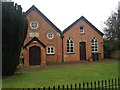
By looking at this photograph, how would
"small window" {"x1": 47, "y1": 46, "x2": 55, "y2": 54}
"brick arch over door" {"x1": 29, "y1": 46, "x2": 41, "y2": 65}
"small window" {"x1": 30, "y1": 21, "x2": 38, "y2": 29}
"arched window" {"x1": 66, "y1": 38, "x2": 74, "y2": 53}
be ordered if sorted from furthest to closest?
"arched window" {"x1": 66, "y1": 38, "x2": 74, "y2": 53} → "small window" {"x1": 47, "y1": 46, "x2": 55, "y2": 54} → "small window" {"x1": 30, "y1": 21, "x2": 38, "y2": 29} → "brick arch over door" {"x1": 29, "y1": 46, "x2": 41, "y2": 65}

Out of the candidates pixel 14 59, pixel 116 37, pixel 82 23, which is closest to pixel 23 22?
pixel 14 59

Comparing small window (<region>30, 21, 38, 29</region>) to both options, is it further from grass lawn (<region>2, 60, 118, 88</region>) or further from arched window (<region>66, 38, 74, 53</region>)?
grass lawn (<region>2, 60, 118, 88</region>)

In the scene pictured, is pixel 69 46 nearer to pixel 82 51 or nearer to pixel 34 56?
pixel 82 51

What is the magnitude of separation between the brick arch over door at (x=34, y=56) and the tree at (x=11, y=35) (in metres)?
9.33

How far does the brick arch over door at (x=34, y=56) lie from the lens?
29.8m

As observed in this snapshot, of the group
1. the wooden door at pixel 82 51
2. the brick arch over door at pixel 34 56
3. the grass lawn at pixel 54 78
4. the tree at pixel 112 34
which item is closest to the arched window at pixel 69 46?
the wooden door at pixel 82 51

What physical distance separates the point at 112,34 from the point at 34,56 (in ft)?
51.1

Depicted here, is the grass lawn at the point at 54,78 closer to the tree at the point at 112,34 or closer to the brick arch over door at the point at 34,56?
the brick arch over door at the point at 34,56

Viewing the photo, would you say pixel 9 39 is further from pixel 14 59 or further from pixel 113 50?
pixel 113 50

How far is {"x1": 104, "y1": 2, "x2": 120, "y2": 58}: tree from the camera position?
128ft

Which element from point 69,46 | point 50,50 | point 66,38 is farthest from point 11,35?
point 69,46

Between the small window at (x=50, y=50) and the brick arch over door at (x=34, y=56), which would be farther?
the small window at (x=50, y=50)

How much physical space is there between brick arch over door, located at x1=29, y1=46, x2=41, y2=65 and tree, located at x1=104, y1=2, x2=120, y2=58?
13.6 meters

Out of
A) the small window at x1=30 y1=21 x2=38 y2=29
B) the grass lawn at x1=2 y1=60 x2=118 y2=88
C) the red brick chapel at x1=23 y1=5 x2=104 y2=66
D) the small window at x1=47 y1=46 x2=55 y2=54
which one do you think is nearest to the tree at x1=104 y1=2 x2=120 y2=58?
the red brick chapel at x1=23 y1=5 x2=104 y2=66
